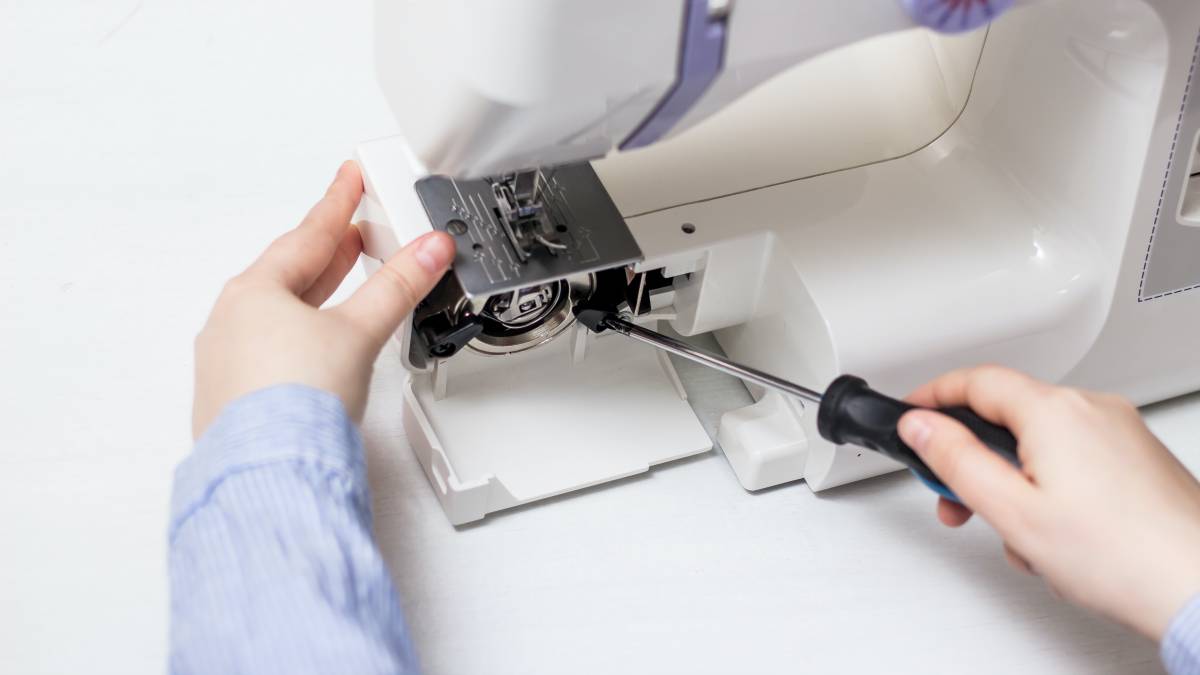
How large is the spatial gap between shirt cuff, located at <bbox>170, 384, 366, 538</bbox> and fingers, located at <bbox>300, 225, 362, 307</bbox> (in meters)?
0.28

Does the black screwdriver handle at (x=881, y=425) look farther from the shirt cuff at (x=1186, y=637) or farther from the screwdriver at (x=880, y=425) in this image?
the shirt cuff at (x=1186, y=637)

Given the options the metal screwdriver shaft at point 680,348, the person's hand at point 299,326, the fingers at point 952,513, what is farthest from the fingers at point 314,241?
the fingers at point 952,513

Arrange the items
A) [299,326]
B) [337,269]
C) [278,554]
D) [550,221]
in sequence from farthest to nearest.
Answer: [337,269] → [550,221] → [299,326] → [278,554]

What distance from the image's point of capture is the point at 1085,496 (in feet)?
2.77

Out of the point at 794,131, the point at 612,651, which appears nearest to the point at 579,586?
the point at 612,651

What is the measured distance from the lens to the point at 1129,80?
1.05 meters

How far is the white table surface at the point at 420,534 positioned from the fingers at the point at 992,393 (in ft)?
0.76

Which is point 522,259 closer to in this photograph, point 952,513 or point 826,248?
point 826,248

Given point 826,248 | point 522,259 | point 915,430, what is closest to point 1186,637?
point 915,430

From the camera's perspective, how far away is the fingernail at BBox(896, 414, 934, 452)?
89 cm

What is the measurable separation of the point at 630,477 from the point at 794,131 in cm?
36

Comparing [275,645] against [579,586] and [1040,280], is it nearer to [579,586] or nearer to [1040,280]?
[579,586]

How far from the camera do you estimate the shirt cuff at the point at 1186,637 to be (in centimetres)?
81

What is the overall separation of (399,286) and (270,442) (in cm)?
18
